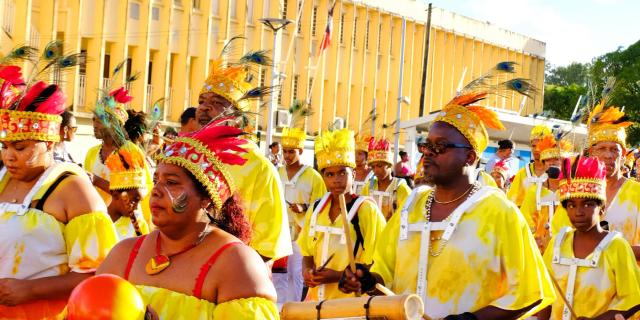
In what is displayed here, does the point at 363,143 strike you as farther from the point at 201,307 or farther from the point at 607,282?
the point at 201,307

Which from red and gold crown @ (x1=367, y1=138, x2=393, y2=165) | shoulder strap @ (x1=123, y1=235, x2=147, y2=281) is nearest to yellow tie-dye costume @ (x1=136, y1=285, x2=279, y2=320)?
shoulder strap @ (x1=123, y1=235, x2=147, y2=281)

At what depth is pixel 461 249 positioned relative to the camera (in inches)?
226

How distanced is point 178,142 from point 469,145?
202 centimetres

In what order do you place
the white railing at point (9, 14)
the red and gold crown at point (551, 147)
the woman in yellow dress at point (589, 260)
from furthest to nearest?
the white railing at point (9, 14)
the red and gold crown at point (551, 147)
the woman in yellow dress at point (589, 260)

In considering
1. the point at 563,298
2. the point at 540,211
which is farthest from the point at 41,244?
the point at 540,211

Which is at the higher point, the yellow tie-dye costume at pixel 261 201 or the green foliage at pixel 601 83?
the green foliage at pixel 601 83

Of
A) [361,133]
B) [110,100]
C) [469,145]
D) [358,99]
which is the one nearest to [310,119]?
[358,99]

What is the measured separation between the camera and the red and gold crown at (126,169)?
7.78 metres

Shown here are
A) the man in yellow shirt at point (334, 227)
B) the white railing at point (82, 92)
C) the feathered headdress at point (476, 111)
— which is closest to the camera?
the feathered headdress at point (476, 111)

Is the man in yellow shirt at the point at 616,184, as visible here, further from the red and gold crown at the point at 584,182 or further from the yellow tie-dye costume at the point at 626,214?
the red and gold crown at the point at 584,182

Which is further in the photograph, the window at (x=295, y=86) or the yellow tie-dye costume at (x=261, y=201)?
the window at (x=295, y=86)

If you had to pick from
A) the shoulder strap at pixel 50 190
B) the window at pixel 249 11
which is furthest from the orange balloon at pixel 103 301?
the window at pixel 249 11

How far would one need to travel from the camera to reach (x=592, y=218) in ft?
25.9

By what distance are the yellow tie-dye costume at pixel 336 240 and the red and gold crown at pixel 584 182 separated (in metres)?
1.63
